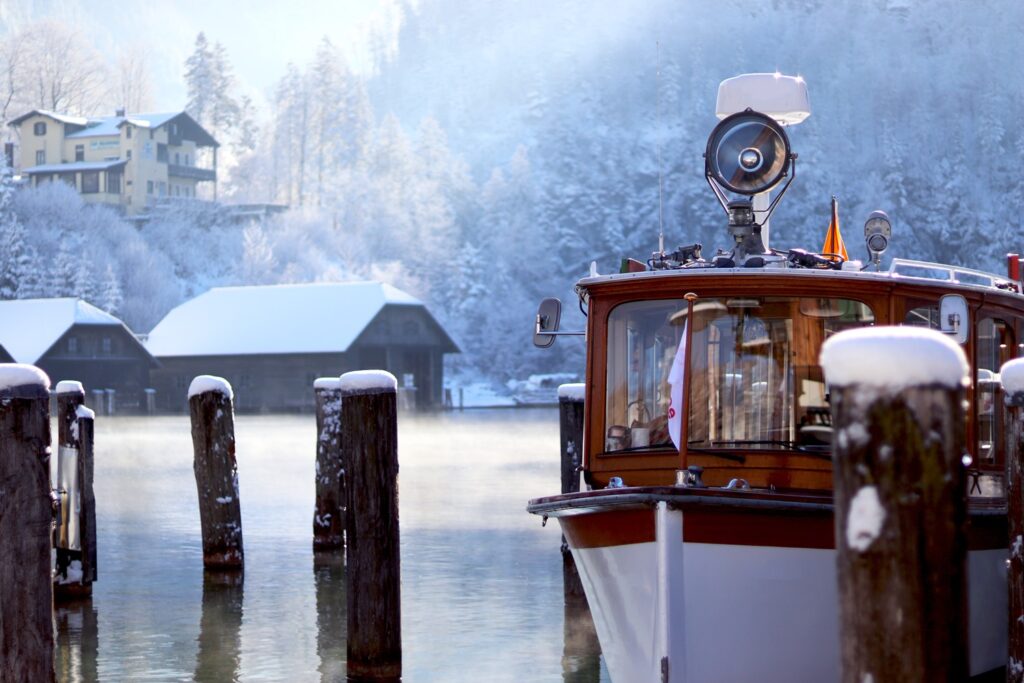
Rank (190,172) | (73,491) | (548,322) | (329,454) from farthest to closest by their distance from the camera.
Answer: (190,172) → (329,454) → (73,491) → (548,322)

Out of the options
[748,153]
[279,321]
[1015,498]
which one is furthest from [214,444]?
[279,321]

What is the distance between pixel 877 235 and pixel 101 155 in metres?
122

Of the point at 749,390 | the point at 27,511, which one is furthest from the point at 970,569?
the point at 27,511

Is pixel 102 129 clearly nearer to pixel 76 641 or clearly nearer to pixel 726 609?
pixel 76 641

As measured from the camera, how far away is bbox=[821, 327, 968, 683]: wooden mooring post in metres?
4.14

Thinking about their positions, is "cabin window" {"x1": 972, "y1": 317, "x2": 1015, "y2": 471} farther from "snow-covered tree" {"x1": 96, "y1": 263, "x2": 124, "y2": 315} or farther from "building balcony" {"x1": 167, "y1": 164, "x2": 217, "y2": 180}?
"building balcony" {"x1": 167, "y1": 164, "x2": 217, "y2": 180}

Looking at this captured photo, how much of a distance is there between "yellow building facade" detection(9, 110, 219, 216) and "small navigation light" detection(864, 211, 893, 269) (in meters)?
116

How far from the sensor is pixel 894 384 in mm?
4125

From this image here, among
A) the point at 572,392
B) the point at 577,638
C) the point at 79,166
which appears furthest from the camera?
the point at 79,166

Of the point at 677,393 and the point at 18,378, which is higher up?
the point at 18,378

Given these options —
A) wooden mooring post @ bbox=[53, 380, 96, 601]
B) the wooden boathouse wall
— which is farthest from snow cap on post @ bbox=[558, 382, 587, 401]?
the wooden boathouse wall

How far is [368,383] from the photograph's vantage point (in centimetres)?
1009

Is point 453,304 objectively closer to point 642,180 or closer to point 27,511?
point 642,180

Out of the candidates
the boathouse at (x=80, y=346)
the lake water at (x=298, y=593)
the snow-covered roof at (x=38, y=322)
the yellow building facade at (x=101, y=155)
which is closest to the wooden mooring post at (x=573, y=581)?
the lake water at (x=298, y=593)
